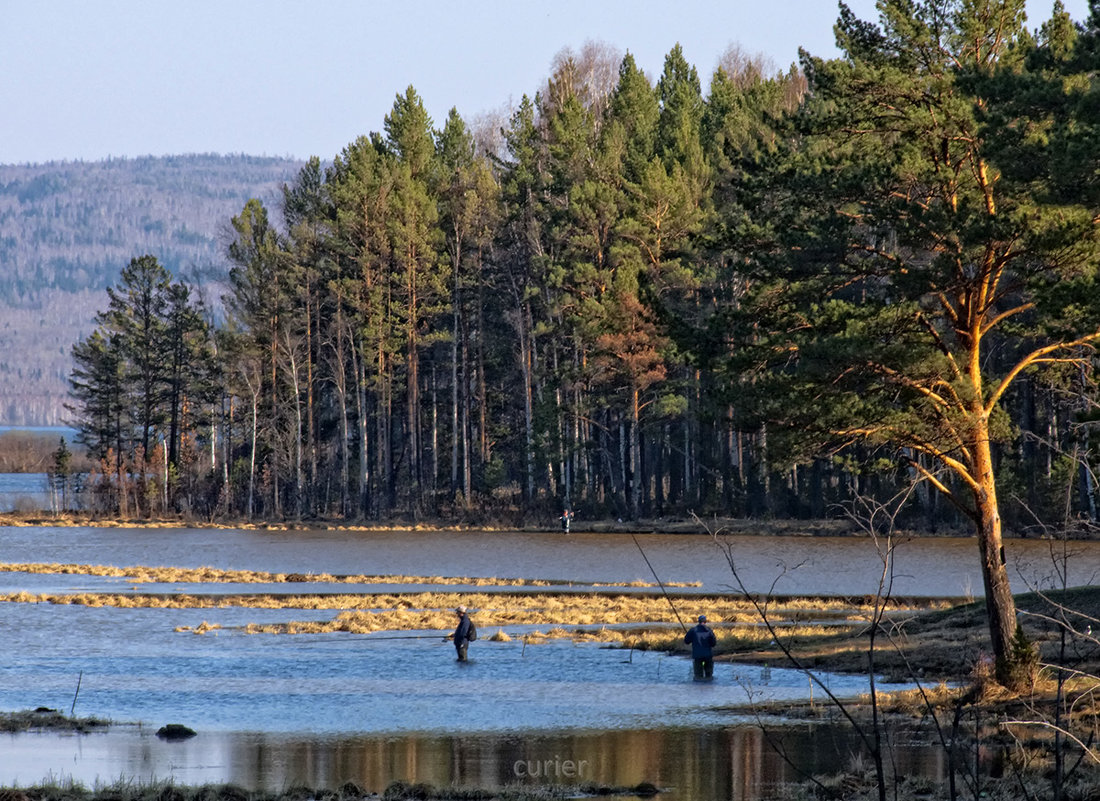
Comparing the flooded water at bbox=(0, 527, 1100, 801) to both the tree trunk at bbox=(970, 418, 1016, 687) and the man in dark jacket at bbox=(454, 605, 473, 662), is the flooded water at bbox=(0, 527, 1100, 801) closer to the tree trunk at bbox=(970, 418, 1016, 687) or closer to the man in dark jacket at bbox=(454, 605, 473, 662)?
the man in dark jacket at bbox=(454, 605, 473, 662)

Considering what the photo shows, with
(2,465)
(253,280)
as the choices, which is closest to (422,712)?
(253,280)

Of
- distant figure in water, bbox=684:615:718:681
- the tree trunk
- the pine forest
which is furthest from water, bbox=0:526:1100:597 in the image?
the tree trunk

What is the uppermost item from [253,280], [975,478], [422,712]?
[253,280]

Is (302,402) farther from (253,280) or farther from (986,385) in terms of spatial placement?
(986,385)

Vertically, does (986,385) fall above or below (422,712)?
above

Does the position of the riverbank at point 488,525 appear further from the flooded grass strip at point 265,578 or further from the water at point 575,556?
the flooded grass strip at point 265,578

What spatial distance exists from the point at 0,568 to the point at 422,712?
37116 mm

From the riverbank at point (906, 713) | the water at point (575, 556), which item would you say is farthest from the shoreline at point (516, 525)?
the riverbank at point (906, 713)

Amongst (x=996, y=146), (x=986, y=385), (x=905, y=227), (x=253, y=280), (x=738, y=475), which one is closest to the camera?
(x=996, y=146)

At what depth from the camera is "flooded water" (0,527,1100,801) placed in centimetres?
1797

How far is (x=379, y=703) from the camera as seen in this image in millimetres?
24578

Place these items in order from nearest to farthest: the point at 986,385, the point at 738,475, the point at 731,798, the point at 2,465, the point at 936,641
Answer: the point at 731,798 → the point at 986,385 → the point at 936,641 → the point at 738,475 → the point at 2,465

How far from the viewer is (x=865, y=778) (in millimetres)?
15969

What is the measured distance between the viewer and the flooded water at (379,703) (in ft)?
59.0
